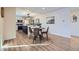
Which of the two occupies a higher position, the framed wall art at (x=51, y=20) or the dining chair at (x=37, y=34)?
the framed wall art at (x=51, y=20)

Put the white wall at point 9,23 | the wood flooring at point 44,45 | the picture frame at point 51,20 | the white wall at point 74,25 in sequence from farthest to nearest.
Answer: the picture frame at point 51,20
the white wall at point 74,25
the white wall at point 9,23
the wood flooring at point 44,45

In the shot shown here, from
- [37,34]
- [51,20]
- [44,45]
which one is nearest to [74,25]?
[51,20]

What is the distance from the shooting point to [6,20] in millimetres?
6332

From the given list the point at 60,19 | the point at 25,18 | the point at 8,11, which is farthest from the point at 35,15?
the point at 8,11

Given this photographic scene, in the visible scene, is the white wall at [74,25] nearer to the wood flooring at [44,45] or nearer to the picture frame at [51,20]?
the picture frame at [51,20]

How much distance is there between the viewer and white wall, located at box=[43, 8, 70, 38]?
7588mm

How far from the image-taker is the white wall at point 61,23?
299 inches

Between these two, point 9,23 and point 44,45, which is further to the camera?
point 9,23

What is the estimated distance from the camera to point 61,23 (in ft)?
26.3

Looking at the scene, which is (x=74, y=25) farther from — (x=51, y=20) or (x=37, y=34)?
(x=37, y=34)

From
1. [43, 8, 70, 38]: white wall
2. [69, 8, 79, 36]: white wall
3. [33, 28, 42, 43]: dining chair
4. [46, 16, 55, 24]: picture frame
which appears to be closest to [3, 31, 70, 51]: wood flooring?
[33, 28, 42, 43]: dining chair

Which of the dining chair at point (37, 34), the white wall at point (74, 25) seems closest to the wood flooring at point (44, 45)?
the dining chair at point (37, 34)
